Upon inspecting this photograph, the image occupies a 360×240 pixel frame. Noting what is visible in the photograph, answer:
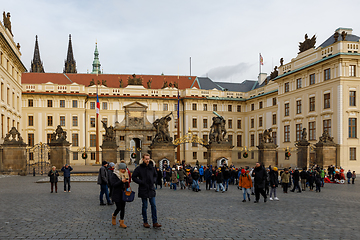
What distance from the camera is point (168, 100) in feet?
198

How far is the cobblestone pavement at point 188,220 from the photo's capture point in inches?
307

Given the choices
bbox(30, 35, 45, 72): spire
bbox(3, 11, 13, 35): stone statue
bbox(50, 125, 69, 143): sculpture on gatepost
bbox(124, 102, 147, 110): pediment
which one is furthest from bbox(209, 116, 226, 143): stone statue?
bbox(30, 35, 45, 72): spire

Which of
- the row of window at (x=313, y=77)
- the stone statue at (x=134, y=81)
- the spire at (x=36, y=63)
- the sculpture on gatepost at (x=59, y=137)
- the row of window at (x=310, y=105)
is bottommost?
the sculpture on gatepost at (x=59, y=137)

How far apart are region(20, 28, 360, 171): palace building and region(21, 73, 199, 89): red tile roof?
171 mm

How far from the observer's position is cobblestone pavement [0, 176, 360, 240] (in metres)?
7.79

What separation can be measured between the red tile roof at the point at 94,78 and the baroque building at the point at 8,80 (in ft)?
53.7

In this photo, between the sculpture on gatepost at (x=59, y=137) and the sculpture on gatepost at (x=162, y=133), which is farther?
the sculpture on gatepost at (x=59, y=137)

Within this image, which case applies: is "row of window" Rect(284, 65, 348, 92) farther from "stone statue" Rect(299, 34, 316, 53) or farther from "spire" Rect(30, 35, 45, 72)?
"spire" Rect(30, 35, 45, 72)

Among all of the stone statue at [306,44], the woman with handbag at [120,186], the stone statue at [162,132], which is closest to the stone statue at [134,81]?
the stone statue at [306,44]

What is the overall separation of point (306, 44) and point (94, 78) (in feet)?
122

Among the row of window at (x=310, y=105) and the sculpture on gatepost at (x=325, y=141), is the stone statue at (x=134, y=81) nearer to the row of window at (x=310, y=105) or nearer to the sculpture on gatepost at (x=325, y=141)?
the row of window at (x=310, y=105)

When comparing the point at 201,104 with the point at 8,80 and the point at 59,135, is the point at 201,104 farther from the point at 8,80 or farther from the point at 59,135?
the point at 59,135

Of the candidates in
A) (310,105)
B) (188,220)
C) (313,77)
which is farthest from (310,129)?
(188,220)

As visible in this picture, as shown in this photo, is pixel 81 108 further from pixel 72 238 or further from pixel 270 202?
pixel 72 238
